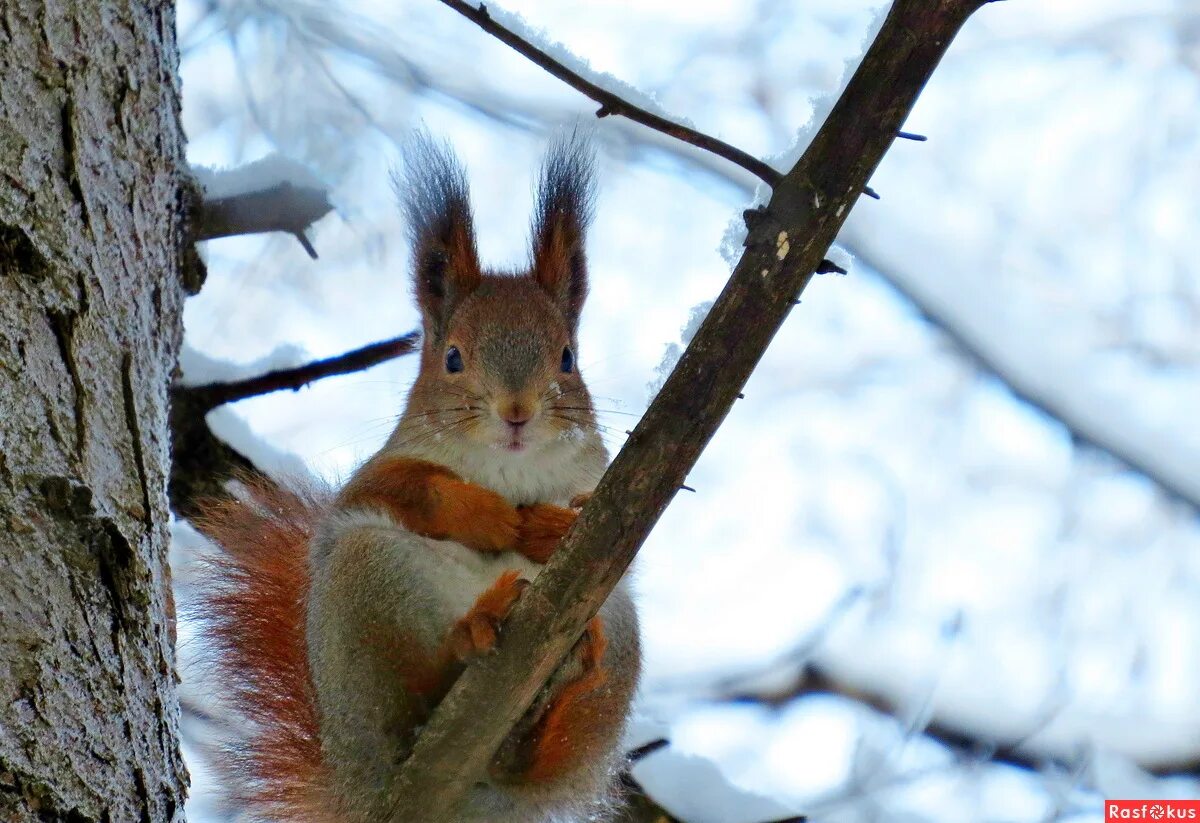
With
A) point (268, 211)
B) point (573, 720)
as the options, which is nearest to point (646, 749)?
point (573, 720)

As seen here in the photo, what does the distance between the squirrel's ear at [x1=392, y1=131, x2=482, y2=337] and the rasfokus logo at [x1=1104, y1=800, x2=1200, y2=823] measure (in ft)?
4.60

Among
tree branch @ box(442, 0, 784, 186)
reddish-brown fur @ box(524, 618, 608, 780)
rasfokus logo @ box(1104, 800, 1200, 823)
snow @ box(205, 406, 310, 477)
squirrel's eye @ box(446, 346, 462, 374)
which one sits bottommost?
reddish-brown fur @ box(524, 618, 608, 780)

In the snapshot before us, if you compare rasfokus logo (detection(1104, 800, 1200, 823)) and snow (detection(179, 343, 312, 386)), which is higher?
snow (detection(179, 343, 312, 386))

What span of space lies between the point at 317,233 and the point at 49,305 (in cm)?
127

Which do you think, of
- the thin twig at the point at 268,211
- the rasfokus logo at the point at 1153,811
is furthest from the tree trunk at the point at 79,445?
the rasfokus logo at the point at 1153,811

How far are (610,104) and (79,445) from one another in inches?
21.3

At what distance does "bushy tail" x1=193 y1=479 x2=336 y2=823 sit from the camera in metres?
1.67

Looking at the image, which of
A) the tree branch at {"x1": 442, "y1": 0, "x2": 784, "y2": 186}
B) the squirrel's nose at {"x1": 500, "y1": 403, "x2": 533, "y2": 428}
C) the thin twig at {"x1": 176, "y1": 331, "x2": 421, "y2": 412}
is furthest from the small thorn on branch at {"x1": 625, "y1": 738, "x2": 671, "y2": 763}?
the tree branch at {"x1": 442, "y1": 0, "x2": 784, "y2": 186}

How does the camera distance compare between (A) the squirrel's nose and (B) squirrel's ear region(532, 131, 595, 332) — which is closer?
(A) the squirrel's nose

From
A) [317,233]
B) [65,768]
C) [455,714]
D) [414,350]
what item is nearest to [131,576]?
[65,768]

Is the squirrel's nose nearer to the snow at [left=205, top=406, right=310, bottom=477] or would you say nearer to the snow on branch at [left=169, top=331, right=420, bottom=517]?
the snow on branch at [left=169, top=331, right=420, bottom=517]

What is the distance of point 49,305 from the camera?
1.08m

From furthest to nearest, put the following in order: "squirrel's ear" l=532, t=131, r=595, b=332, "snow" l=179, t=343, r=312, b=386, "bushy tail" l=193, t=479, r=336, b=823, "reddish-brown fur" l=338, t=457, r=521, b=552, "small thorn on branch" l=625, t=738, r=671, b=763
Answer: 1. "snow" l=179, t=343, r=312, b=386
2. "small thorn on branch" l=625, t=738, r=671, b=763
3. "squirrel's ear" l=532, t=131, r=595, b=332
4. "bushy tail" l=193, t=479, r=336, b=823
5. "reddish-brown fur" l=338, t=457, r=521, b=552

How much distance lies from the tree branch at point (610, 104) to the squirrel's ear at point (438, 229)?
69 cm
